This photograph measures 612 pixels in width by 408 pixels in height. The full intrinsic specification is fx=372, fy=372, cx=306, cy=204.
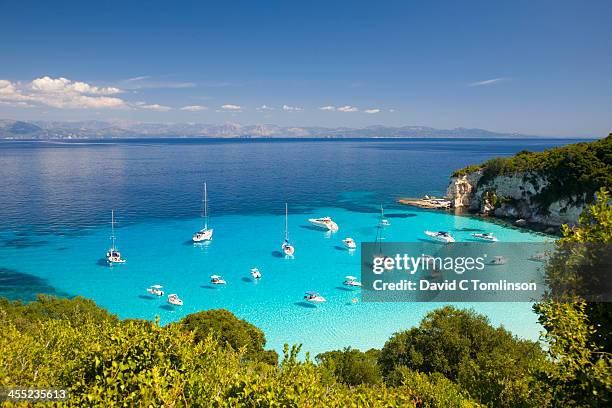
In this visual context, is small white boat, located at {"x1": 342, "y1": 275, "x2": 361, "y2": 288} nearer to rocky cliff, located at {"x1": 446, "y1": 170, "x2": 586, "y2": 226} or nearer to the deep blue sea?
the deep blue sea

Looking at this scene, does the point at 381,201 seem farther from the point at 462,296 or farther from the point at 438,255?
the point at 462,296

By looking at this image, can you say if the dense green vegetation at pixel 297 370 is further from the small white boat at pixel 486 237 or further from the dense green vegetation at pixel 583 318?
the small white boat at pixel 486 237

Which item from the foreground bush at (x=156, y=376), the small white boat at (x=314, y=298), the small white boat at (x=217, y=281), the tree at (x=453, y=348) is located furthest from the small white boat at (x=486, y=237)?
the foreground bush at (x=156, y=376)

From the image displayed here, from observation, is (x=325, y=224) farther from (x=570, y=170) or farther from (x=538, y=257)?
(x=570, y=170)

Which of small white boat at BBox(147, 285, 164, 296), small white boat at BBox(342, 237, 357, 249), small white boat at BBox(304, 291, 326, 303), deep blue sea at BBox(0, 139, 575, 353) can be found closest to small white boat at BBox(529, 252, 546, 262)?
deep blue sea at BBox(0, 139, 575, 353)

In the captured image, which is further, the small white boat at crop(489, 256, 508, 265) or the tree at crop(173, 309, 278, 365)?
the small white boat at crop(489, 256, 508, 265)

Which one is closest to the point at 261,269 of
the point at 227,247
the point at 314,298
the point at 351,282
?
the point at 227,247

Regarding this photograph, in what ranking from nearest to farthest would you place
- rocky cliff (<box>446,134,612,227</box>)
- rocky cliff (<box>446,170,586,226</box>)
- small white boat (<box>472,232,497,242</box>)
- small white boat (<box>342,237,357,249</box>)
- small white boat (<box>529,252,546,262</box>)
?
small white boat (<box>529,252,546,262</box>), small white boat (<box>342,237,357,249</box>), small white boat (<box>472,232,497,242</box>), rocky cliff (<box>446,134,612,227</box>), rocky cliff (<box>446,170,586,226</box>)
